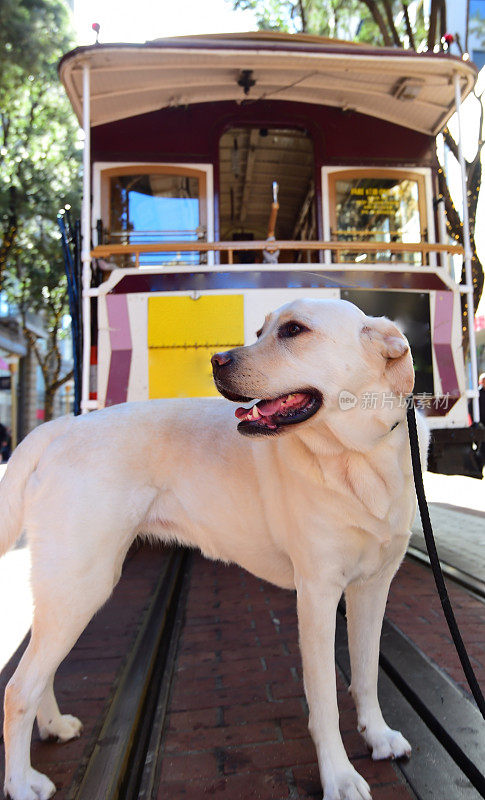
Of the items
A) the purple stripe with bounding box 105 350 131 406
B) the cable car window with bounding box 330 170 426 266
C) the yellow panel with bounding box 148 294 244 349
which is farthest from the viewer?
the cable car window with bounding box 330 170 426 266

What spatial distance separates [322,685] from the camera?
78.4 inches

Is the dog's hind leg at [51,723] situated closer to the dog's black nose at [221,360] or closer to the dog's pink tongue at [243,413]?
the dog's pink tongue at [243,413]

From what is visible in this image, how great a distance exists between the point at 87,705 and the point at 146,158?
16.2ft

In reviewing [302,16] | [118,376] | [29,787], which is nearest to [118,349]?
[118,376]

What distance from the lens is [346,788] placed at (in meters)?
1.94

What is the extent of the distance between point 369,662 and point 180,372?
2.76 meters

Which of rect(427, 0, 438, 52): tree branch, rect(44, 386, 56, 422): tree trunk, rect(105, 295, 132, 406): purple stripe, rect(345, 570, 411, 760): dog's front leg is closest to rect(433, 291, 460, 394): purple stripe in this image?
rect(105, 295, 132, 406): purple stripe

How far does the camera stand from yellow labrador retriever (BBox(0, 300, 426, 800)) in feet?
6.60

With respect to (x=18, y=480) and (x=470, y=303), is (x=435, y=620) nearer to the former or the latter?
(x=470, y=303)

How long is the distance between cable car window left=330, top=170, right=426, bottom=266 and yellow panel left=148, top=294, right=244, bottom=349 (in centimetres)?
212

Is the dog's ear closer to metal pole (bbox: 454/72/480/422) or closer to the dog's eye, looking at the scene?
the dog's eye

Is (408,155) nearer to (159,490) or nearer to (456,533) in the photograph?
(456,533)

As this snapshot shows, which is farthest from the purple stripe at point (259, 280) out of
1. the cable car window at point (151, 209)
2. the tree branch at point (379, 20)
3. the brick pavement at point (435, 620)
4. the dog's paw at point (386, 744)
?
the tree branch at point (379, 20)

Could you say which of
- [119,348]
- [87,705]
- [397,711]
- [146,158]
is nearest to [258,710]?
[397,711]
